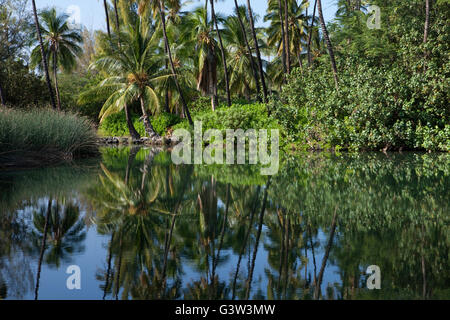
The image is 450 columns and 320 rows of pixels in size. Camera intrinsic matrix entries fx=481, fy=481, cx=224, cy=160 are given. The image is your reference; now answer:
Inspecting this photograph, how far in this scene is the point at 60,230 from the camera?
4.95 metres

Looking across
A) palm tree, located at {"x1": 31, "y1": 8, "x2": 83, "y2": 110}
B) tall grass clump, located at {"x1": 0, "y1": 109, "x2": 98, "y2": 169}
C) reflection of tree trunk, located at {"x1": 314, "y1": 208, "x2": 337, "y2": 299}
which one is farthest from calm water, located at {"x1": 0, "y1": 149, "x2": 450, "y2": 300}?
palm tree, located at {"x1": 31, "y1": 8, "x2": 83, "y2": 110}

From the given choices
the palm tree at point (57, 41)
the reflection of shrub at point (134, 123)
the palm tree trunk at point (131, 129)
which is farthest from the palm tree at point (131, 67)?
the palm tree at point (57, 41)

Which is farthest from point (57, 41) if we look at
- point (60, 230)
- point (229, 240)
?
point (229, 240)

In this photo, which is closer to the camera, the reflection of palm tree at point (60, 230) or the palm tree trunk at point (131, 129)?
the reflection of palm tree at point (60, 230)

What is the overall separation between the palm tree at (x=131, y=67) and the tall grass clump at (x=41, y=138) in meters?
12.2

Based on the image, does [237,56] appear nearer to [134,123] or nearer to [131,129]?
[134,123]

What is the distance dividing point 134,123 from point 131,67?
20.4 ft

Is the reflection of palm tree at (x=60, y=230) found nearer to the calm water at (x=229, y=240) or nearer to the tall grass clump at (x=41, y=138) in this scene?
the calm water at (x=229, y=240)

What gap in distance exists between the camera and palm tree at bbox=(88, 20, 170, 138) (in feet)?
97.3

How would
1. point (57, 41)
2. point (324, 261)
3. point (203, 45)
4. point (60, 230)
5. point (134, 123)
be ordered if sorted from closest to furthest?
point (324, 261) → point (60, 230) → point (203, 45) → point (134, 123) → point (57, 41)

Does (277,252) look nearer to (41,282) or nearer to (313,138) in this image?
(41,282)

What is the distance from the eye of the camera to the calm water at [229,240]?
3.10 metres

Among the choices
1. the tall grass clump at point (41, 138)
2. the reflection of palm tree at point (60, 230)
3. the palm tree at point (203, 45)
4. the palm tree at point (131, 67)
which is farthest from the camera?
the palm tree at point (203, 45)
